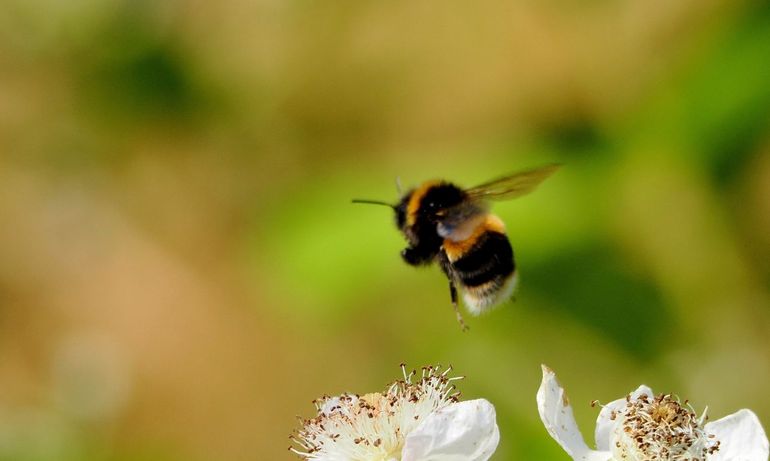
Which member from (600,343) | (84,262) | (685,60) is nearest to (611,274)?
(600,343)

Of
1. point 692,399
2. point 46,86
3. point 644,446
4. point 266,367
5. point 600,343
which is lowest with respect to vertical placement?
point 644,446

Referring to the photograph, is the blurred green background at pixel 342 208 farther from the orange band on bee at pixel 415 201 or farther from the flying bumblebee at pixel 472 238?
the orange band on bee at pixel 415 201

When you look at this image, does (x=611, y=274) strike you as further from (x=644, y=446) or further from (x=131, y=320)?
(x=131, y=320)

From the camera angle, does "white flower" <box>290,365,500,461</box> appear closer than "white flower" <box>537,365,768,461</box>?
No

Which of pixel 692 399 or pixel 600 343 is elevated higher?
pixel 600 343

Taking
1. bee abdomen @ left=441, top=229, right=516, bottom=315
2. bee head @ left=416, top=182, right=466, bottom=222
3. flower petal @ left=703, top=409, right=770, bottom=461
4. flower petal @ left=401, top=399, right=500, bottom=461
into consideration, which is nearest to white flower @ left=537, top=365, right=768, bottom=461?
flower petal @ left=703, top=409, right=770, bottom=461

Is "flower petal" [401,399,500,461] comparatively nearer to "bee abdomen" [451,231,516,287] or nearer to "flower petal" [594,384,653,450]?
"flower petal" [594,384,653,450]

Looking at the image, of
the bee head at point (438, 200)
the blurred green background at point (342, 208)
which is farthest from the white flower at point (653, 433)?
the blurred green background at point (342, 208)

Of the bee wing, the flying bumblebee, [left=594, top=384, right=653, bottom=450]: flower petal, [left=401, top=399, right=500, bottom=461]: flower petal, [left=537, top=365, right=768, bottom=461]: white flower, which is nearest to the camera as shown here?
[left=401, top=399, right=500, bottom=461]: flower petal
